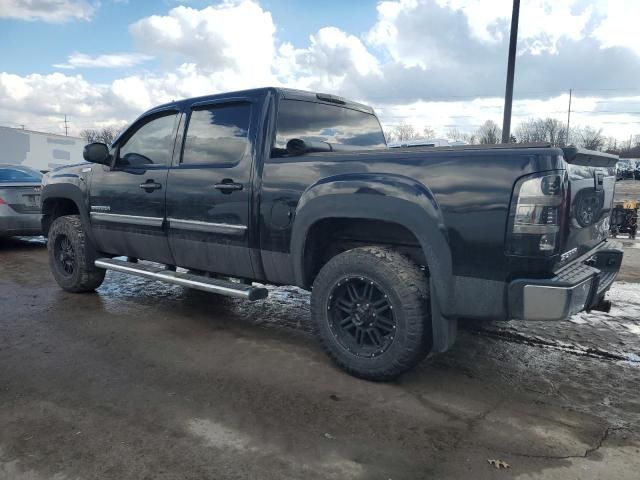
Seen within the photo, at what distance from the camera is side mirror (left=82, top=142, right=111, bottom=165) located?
5035 mm

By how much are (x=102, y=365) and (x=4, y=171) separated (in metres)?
7.48

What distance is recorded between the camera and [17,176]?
380 inches

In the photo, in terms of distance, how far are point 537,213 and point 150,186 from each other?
3.29 metres

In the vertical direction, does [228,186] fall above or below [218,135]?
below

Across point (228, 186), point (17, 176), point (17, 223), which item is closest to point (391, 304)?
point (228, 186)

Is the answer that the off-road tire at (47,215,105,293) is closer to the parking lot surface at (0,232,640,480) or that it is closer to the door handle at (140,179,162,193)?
the parking lot surface at (0,232,640,480)

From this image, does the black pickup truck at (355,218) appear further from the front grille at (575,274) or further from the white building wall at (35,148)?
the white building wall at (35,148)

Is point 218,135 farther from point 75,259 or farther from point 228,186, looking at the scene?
point 75,259

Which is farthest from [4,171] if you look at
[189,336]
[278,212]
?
[278,212]

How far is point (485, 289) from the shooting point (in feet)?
9.98

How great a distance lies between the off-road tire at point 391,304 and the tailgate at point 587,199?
0.89 meters

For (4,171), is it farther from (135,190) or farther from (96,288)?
(135,190)

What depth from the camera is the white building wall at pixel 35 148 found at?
26.2m

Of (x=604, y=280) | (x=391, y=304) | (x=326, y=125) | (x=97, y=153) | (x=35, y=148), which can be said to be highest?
(x=35, y=148)
